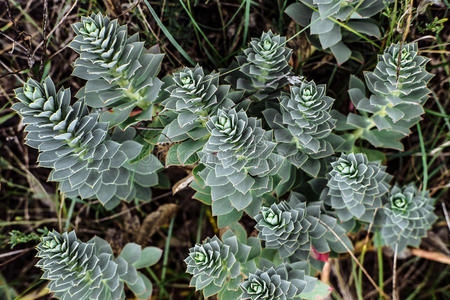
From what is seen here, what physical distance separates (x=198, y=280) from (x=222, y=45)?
1.58 meters

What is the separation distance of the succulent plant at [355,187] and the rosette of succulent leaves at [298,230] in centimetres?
10

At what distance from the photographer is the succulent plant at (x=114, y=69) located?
1881 mm

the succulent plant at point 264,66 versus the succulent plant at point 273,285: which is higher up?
the succulent plant at point 264,66

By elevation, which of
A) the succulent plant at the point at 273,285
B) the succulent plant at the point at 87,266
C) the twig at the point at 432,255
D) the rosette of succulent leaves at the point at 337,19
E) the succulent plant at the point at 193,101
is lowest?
the twig at the point at 432,255

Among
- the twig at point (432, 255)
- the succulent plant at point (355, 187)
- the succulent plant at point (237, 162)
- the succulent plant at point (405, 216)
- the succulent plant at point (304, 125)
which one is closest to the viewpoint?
the succulent plant at point (237, 162)

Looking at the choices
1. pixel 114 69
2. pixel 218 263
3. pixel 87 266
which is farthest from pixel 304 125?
pixel 87 266

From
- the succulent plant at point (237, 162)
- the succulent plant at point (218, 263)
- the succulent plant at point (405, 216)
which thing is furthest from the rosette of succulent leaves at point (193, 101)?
the succulent plant at point (405, 216)

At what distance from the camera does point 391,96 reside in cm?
210

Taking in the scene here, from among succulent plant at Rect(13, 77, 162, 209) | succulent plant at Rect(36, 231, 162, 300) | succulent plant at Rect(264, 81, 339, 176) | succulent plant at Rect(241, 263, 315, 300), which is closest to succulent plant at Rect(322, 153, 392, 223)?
succulent plant at Rect(264, 81, 339, 176)

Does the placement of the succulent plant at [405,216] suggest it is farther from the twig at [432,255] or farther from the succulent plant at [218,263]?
the succulent plant at [218,263]

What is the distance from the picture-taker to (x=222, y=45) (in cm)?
283

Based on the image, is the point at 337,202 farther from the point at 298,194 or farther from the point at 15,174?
the point at 15,174

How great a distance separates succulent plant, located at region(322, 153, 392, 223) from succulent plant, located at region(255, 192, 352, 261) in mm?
102

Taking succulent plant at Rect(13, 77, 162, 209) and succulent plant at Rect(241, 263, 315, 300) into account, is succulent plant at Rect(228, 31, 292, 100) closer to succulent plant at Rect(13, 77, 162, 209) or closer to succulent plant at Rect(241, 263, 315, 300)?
succulent plant at Rect(13, 77, 162, 209)
